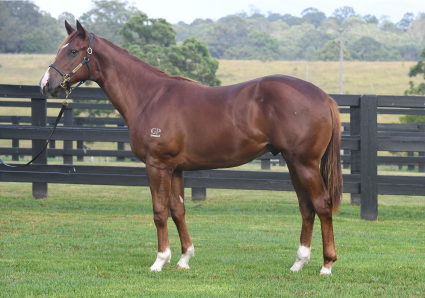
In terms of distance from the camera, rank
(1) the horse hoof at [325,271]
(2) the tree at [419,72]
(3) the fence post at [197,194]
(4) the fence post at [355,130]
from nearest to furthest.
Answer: (1) the horse hoof at [325,271] < (4) the fence post at [355,130] < (3) the fence post at [197,194] < (2) the tree at [419,72]

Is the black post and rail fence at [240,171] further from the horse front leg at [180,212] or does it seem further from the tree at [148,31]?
the tree at [148,31]

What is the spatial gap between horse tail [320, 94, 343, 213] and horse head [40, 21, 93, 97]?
8.06 ft

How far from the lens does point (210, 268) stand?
4.46m

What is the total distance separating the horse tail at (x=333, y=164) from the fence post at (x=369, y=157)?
2.81 meters

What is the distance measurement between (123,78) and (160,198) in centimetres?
135

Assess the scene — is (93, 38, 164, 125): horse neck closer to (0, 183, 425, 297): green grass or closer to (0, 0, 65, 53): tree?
(0, 183, 425, 297): green grass

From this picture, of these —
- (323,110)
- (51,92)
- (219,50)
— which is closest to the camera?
(323,110)

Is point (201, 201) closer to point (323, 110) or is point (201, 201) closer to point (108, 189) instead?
point (108, 189)

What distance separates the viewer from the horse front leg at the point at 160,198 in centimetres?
445

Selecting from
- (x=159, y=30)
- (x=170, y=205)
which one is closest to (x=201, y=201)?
(x=170, y=205)

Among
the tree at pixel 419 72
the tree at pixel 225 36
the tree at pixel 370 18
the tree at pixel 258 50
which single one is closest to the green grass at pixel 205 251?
the tree at pixel 419 72

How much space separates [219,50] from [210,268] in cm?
9658

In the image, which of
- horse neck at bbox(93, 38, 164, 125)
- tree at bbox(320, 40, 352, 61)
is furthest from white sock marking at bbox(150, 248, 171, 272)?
tree at bbox(320, 40, 352, 61)

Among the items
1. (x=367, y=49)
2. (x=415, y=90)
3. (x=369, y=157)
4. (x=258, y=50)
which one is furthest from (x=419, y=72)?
(x=367, y=49)
